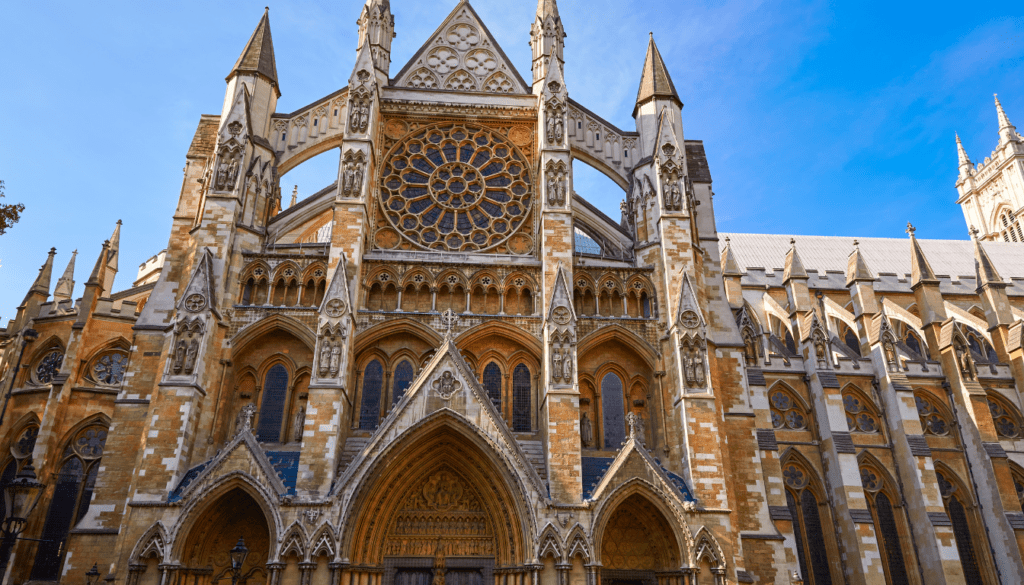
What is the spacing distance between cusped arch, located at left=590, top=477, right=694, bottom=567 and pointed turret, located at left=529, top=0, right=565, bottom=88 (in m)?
13.1

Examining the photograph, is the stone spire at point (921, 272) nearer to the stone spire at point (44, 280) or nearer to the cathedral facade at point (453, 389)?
the cathedral facade at point (453, 389)

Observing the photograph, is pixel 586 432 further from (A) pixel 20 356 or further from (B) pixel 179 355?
(A) pixel 20 356

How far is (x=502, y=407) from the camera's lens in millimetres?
18875

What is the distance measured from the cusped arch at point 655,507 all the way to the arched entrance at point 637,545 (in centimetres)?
15

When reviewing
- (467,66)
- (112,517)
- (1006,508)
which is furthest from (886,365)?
(112,517)

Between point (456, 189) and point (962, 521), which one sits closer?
point (456, 189)

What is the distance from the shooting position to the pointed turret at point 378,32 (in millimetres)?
22875

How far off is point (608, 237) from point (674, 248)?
93.0 inches

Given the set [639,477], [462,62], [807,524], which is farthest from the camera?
[807,524]

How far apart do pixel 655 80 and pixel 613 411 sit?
429 inches

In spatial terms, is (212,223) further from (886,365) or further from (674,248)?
(886,365)

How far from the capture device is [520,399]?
Answer: 62.7 ft

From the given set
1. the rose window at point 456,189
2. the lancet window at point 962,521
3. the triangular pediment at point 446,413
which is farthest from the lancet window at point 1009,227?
the triangular pediment at point 446,413

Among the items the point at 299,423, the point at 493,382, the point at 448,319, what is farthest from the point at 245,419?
the point at 493,382
